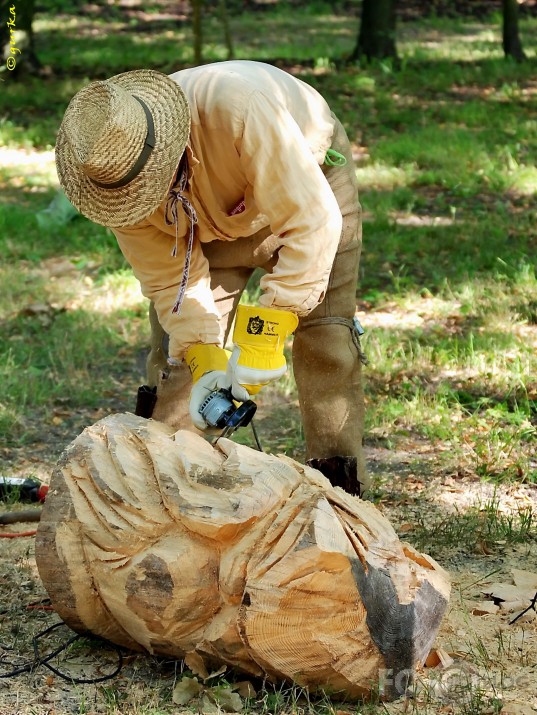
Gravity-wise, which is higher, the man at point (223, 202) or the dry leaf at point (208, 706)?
the man at point (223, 202)

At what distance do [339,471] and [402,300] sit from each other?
2936 mm

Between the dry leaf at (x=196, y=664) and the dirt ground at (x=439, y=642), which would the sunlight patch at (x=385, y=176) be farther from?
the dry leaf at (x=196, y=664)

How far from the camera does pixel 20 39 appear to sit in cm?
1355

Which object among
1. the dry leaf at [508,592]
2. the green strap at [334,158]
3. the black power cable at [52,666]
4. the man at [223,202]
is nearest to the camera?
the black power cable at [52,666]

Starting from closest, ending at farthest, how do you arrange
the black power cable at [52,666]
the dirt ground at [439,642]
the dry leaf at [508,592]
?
the dirt ground at [439,642] → the black power cable at [52,666] → the dry leaf at [508,592]

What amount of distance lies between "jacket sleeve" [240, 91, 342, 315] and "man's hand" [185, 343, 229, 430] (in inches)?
14.7

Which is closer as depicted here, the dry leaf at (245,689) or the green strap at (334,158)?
the dry leaf at (245,689)

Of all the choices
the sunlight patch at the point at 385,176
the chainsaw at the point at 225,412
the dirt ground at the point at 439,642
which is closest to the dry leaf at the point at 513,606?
the dirt ground at the point at 439,642

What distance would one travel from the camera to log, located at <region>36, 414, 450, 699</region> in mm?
2877

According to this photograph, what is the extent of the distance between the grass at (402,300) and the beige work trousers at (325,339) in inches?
21.6

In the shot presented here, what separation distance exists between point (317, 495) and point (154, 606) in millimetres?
593

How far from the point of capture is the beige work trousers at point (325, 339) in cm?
409

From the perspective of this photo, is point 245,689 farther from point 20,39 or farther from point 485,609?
point 20,39

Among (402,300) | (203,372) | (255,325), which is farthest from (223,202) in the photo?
(402,300)
